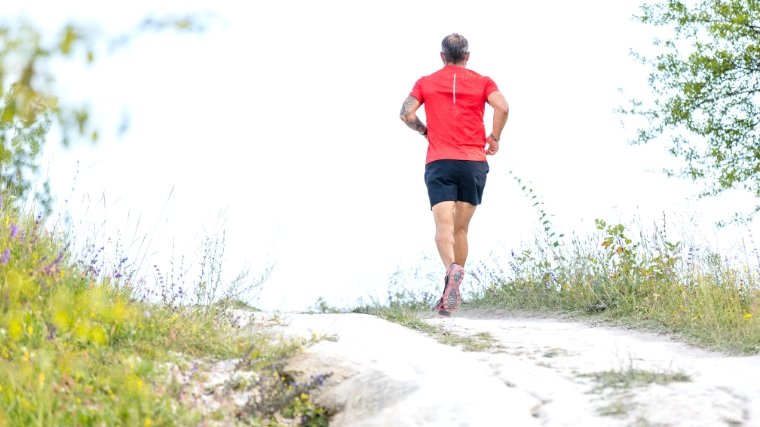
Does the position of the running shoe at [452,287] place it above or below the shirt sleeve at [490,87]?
below

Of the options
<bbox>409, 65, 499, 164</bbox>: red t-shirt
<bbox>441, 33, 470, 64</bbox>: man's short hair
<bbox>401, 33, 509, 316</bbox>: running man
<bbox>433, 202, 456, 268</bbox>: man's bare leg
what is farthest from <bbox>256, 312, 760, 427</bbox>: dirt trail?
<bbox>441, 33, 470, 64</bbox>: man's short hair

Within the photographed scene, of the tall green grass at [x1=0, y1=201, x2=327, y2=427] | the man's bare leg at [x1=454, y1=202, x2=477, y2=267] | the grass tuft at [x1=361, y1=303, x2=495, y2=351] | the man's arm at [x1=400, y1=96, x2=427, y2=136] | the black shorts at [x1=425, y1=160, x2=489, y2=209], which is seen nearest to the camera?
the tall green grass at [x1=0, y1=201, x2=327, y2=427]

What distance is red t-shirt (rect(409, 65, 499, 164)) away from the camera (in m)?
7.11

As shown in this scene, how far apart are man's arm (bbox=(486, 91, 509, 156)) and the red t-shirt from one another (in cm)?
9

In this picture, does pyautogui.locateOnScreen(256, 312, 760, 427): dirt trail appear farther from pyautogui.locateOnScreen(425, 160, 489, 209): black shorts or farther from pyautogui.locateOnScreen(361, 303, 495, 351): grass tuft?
pyautogui.locateOnScreen(425, 160, 489, 209): black shorts

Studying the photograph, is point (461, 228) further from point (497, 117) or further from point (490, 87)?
point (490, 87)

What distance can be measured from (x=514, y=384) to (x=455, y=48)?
177 inches

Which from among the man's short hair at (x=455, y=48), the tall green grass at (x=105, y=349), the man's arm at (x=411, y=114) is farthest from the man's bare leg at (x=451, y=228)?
the tall green grass at (x=105, y=349)

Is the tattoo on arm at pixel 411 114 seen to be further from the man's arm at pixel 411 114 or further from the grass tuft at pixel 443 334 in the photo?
the grass tuft at pixel 443 334

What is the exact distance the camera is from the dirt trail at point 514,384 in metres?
3.26

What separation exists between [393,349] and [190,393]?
1461 mm

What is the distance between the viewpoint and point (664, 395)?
3461 mm

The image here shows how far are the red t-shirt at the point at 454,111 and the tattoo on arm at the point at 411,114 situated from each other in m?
0.07

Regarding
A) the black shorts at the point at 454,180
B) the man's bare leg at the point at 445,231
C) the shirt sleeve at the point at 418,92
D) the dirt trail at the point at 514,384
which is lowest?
the dirt trail at the point at 514,384
